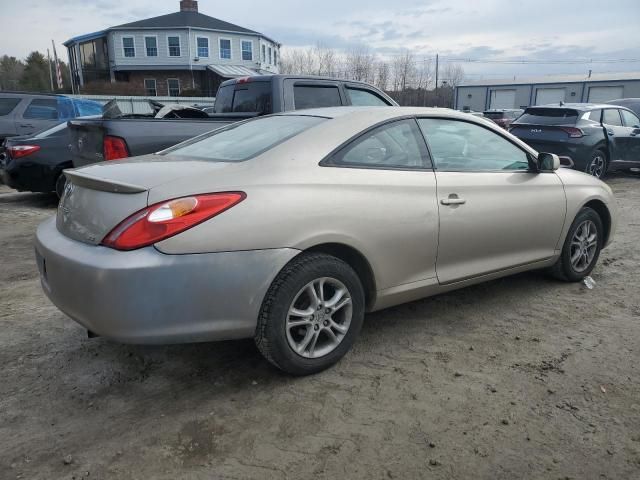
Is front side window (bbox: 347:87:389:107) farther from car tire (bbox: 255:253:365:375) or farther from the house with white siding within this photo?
the house with white siding

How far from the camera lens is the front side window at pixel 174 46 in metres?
43.2

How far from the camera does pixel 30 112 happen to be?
10.6 metres

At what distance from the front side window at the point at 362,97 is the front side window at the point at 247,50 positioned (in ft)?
135

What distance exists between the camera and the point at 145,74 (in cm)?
4419

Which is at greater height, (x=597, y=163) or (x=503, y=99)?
(x=503, y=99)

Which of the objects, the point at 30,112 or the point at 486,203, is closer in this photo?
the point at 486,203

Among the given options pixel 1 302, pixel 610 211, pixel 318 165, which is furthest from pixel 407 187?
pixel 1 302

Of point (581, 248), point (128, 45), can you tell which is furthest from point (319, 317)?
point (128, 45)

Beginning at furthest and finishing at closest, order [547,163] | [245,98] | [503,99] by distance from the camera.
Answer: [503,99] → [245,98] → [547,163]

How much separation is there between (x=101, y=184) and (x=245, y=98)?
4.28m

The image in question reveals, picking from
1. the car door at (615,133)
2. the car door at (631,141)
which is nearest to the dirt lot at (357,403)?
the car door at (615,133)

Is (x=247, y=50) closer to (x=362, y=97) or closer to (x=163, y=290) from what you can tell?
(x=362, y=97)

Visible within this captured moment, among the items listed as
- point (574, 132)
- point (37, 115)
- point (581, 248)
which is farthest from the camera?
point (37, 115)

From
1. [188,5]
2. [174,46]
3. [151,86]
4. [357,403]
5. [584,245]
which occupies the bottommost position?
[357,403]
